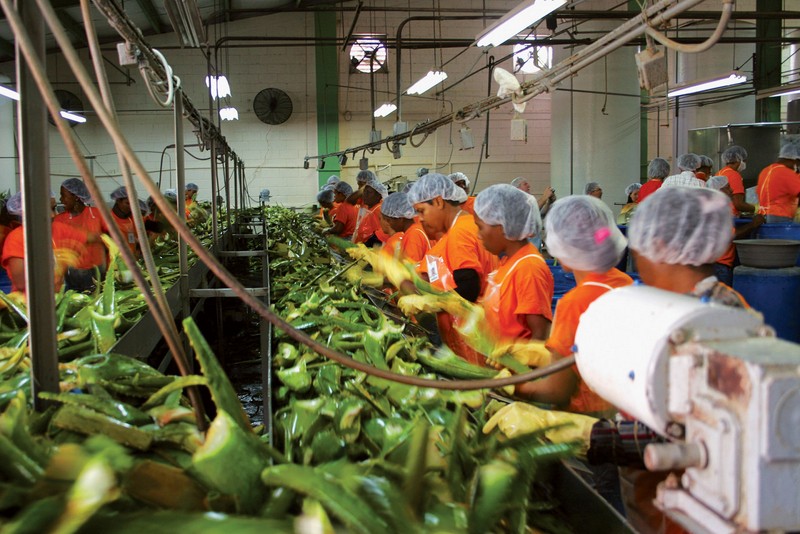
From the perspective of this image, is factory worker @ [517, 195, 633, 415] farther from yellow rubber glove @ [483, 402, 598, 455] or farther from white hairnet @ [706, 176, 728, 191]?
white hairnet @ [706, 176, 728, 191]

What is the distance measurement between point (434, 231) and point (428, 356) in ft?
6.30

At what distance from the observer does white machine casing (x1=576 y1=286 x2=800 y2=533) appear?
0.76m

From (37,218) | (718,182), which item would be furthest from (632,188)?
(37,218)

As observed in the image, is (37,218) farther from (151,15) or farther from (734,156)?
(151,15)

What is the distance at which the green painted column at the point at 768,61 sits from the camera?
11.8 m

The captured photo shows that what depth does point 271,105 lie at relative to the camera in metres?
16.0

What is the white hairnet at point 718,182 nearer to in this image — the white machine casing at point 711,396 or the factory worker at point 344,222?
the factory worker at point 344,222

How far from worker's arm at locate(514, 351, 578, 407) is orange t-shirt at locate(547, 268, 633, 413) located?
40mm

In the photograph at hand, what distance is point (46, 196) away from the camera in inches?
53.7

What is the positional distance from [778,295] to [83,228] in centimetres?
590

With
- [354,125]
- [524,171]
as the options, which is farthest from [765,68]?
[354,125]

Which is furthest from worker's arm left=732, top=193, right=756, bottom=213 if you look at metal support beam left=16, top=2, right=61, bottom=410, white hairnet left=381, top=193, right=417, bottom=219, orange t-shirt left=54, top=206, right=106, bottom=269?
metal support beam left=16, top=2, right=61, bottom=410

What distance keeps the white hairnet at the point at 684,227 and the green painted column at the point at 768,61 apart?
11459 mm

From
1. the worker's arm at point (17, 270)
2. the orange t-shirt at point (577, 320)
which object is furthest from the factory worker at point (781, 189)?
the worker's arm at point (17, 270)
